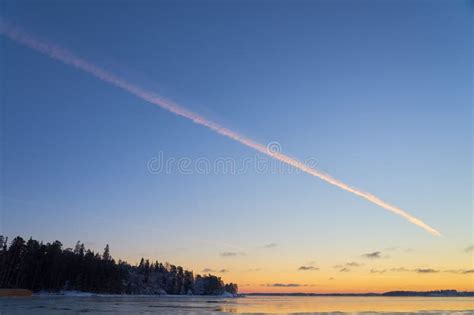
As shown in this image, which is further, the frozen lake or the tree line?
the tree line

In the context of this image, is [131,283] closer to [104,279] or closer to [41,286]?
[104,279]

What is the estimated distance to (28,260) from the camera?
4370 inches

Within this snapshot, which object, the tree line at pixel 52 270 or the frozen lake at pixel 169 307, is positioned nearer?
the frozen lake at pixel 169 307

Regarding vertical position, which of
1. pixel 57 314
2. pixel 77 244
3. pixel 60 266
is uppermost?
pixel 77 244

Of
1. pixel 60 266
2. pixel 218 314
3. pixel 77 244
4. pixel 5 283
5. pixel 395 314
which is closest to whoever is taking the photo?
pixel 218 314

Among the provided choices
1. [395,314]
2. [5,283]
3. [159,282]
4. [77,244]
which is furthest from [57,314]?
[159,282]

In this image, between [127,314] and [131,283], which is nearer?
[127,314]

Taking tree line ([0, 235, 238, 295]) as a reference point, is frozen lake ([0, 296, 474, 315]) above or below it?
below

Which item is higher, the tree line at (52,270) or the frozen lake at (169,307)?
the tree line at (52,270)

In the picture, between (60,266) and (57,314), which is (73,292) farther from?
(57,314)

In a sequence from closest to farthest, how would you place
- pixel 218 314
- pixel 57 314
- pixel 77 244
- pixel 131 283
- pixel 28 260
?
pixel 57 314 < pixel 218 314 < pixel 28 260 < pixel 77 244 < pixel 131 283

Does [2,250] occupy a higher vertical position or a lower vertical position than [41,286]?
higher

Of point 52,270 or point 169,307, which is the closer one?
point 169,307

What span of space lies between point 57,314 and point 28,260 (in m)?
80.8
